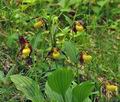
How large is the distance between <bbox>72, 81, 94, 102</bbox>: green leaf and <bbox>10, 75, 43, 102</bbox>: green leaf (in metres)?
0.17

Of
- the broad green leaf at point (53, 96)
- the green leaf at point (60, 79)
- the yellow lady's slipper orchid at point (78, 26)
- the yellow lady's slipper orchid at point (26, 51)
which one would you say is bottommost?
the broad green leaf at point (53, 96)

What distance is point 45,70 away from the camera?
2209 mm

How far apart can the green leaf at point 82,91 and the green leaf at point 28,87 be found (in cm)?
17

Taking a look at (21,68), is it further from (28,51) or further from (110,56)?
(110,56)

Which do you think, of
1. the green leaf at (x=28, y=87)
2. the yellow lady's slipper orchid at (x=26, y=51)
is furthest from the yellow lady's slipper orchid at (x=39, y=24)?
the green leaf at (x=28, y=87)

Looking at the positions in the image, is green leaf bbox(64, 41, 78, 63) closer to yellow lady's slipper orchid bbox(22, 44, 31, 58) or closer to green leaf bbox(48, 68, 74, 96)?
yellow lady's slipper orchid bbox(22, 44, 31, 58)

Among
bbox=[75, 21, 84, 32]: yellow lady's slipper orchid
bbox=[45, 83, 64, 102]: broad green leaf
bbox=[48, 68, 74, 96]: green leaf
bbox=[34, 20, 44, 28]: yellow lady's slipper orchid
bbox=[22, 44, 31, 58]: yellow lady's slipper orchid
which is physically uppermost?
bbox=[34, 20, 44, 28]: yellow lady's slipper orchid

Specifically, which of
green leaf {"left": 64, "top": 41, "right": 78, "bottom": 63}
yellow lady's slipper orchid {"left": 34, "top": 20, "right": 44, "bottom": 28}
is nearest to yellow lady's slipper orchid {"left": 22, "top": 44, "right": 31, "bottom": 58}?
yellow lady's slipper orchid {"left": 34, "top": 20, "right": 44, "bottom": 28}

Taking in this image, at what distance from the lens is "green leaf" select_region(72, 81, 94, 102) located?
5.45 ft

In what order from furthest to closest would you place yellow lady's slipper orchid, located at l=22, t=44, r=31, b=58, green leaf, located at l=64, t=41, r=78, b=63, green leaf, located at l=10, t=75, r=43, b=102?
green leaf, located at l=64, t=41, r=78, b=63 → yellow lady's slipper orchid, located at l=22, t=44, r=31, b=58 → green leaf, located at l=10, t=75, r=43, b=102

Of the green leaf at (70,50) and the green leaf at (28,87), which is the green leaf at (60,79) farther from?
the green leaf at (70,50)

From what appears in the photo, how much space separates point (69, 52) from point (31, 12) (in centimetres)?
125

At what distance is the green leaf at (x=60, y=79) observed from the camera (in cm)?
159

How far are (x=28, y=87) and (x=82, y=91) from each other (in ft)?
0.87
